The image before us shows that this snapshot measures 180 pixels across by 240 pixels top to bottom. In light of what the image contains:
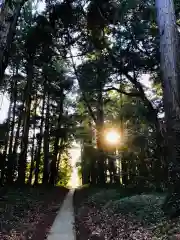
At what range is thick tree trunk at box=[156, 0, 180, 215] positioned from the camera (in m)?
7.10

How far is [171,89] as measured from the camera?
8.23m

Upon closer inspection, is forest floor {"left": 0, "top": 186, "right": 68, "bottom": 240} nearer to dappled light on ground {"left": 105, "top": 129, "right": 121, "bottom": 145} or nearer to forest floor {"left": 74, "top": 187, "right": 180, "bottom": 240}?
forest floor {"left": 74, "top": 187, "right": 180, "bottom": 240}

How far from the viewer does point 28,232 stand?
848cm

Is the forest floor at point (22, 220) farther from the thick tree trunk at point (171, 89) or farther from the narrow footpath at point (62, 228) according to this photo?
the thick tree trunk at point (171, 89)

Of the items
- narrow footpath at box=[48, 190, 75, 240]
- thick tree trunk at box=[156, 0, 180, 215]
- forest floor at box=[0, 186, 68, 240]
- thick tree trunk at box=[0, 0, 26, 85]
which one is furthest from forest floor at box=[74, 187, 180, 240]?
thick tree trunk at box=[0, 0, 26, 85]

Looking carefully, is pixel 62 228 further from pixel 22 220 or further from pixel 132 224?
pixel 132 224

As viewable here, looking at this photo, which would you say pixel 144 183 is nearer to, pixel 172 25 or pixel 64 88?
pixel 172 25

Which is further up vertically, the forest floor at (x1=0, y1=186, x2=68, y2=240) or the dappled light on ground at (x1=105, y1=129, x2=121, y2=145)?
the dappled light on ground at (x1=105, y1=129, x2=121, y2=145)

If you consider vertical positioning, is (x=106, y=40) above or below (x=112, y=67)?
above

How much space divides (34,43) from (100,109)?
28.8 ft

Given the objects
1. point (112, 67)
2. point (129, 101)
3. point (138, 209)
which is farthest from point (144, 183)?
point (129, 101)

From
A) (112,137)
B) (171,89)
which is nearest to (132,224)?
(171,89)

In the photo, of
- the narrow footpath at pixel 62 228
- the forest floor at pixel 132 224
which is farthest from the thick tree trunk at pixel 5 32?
the forest floor at pixel 132 224

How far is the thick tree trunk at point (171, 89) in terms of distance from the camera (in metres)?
7.10
